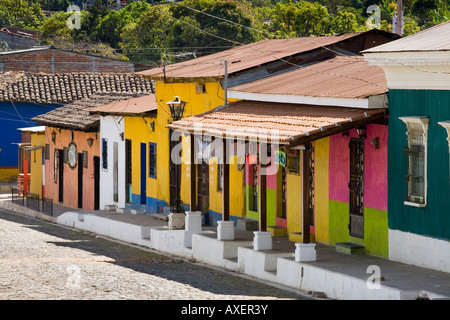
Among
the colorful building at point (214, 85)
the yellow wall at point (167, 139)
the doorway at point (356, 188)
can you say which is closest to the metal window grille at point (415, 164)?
the doorway at point (356, 188)

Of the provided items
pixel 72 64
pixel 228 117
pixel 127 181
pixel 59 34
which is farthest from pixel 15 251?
pixel 59 34

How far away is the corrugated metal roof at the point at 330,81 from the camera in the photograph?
17406 mm

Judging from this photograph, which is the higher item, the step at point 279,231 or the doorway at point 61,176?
the step at point 279,231

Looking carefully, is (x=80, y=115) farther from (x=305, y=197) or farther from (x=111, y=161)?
(x=305, y=197)

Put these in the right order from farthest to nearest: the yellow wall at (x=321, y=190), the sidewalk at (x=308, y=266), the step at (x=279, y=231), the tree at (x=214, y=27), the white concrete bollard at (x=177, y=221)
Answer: the tree at (x=214, y=27)
the white concrete bollard at (x=177, y=221)
the step at (x=279, y=231)
the yellow wall at (x=321, y=190)
the sidewalk at (x=308, y=266)

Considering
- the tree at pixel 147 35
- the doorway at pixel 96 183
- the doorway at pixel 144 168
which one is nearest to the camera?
the doorway at pixel 144 168

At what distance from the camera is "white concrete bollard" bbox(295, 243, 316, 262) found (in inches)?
636

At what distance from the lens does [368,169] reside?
1727 centimetres

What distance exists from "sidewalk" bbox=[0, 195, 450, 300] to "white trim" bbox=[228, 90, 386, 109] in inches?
101

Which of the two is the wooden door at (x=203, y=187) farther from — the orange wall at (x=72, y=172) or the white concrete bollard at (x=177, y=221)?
the orange wall at (x=72, y=172)

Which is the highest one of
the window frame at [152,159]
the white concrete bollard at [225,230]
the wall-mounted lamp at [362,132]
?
the wall-mounted lamp at [362,132]

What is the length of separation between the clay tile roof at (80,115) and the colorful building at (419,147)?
14709 millimetres

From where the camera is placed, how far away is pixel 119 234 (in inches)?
955
